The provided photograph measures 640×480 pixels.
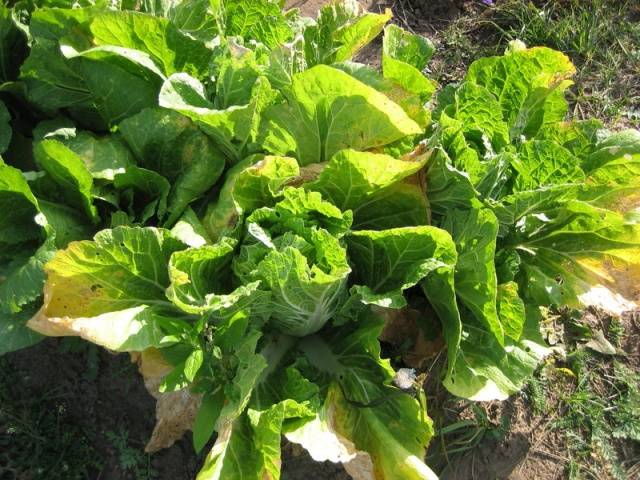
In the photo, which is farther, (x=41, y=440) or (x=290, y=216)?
(x=41, y=440)

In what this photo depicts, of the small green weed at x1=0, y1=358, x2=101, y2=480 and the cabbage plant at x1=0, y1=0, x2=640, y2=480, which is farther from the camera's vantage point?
the small green weed at x1=0, y1=358, x2=101, y2=480

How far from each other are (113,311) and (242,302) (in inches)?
19.3

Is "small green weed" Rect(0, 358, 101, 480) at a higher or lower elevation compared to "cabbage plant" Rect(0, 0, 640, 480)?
lower

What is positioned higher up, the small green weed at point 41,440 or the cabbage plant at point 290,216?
the cabbage plant at point 290,216

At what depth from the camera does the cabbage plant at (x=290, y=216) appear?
2.18 metres

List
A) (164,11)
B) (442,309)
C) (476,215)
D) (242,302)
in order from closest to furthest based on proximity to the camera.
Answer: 1. (242,302)
2. (476,215)
3. (442,309)
4. (164,11)

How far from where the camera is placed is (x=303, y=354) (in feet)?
8.45

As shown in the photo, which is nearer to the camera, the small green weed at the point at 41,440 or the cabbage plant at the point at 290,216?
the cabbage plant at the point at 290,216

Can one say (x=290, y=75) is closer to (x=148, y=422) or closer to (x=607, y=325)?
(x=148, y=422)

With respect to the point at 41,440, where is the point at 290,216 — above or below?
above

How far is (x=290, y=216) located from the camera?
220 centimetres

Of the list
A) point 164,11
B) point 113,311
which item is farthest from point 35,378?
point 164,11

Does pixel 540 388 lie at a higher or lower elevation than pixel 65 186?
lower

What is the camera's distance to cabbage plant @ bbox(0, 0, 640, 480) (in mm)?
2180
